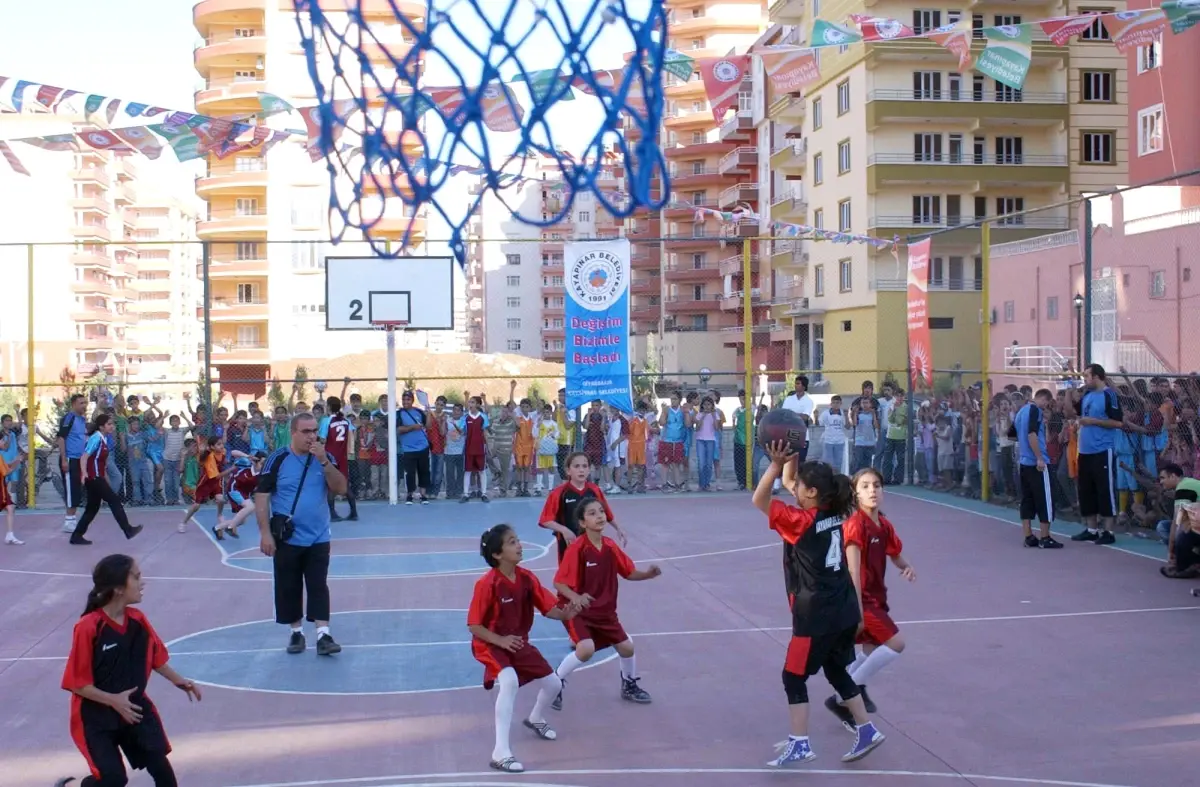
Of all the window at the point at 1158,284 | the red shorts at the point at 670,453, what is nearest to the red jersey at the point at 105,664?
the red shorts at the point at 670,453

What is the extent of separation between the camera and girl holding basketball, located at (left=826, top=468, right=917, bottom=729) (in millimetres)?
6895

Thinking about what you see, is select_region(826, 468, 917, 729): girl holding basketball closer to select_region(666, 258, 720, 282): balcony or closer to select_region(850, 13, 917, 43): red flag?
select_region(850, 13, 917, 43): red flag

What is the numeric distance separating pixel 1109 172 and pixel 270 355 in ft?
96.1

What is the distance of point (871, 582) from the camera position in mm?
7031

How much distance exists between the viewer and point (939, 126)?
41438 millimetres

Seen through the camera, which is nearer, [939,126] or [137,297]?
[939,126]

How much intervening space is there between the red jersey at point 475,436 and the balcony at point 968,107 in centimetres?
2602

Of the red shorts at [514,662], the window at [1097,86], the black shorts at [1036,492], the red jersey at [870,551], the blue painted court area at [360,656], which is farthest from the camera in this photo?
the window at [1097,86]

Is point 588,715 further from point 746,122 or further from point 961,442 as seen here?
point 746,122

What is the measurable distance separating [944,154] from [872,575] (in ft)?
122

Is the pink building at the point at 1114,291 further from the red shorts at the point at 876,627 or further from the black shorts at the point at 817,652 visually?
the black shorts at the point at 817,652

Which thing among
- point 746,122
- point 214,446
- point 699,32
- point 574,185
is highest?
point 699,32

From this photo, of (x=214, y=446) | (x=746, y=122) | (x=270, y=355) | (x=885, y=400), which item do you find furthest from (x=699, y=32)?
(x=214, y=446)

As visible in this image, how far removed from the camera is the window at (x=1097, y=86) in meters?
42.1
